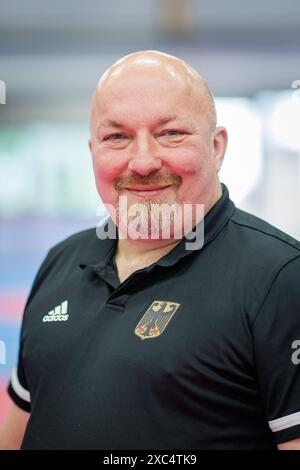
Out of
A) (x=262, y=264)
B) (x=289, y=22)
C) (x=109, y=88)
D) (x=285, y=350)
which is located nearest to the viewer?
(x=285, y=350)

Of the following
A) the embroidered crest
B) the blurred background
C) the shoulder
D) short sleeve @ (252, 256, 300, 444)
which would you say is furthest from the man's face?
the blurred background

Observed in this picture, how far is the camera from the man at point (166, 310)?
1357 millimetres

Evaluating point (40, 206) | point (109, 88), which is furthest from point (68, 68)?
point (109, 88)

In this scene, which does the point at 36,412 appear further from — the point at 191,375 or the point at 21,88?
the point at 21,88

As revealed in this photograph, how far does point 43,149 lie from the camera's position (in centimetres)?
941

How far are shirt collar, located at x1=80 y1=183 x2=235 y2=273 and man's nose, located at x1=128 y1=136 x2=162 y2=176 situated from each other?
8.2 inches

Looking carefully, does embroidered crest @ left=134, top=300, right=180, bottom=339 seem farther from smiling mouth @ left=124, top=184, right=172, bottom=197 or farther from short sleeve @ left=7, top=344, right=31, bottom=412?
short sleeve @ left=7, top=344, right=31, bottom=412

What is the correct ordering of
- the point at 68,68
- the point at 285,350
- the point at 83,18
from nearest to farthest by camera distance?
the point at 285,350 → the point at 83,18 → the point at 68,68

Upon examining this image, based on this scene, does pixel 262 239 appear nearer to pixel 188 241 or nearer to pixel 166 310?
pixel 188 241

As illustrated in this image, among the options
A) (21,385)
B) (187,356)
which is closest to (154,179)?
(187,356)

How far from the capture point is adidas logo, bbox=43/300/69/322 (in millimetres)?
1622

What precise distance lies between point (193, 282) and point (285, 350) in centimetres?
28

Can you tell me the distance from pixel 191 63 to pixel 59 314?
6263 mm
